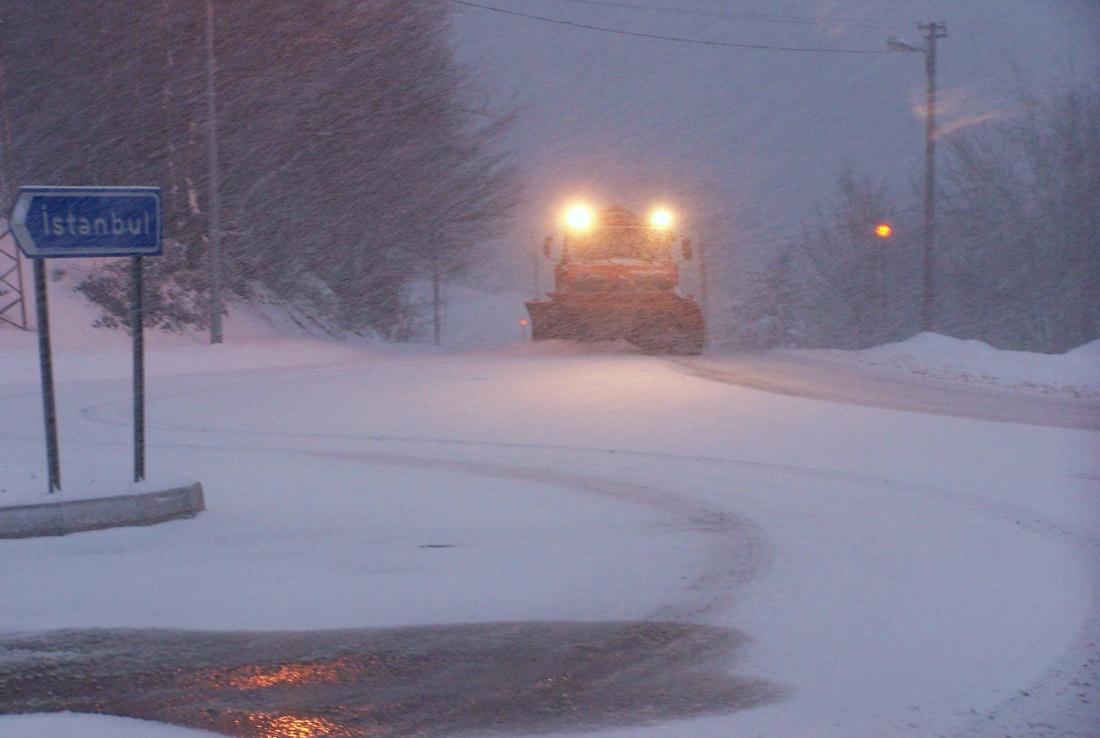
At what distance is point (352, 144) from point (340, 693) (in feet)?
100

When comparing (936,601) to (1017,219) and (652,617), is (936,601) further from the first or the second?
(1017,219)

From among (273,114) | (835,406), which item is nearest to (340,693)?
(835,406)

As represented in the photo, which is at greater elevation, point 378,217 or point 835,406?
point 378,217

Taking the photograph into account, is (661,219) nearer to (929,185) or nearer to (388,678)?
(929,185)

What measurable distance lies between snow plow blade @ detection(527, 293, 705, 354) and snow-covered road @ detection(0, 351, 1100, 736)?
9543 mm

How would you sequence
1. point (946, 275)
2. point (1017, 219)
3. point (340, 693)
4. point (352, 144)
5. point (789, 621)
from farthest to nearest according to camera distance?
point (946, 275), point (1017, 219), point (352, 144), point (789, 621), point (340, 693)

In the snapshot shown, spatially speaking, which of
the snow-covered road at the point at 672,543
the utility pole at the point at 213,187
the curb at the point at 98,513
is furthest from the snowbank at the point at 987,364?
the curb at the point at 98,513

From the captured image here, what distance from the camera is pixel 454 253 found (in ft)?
132

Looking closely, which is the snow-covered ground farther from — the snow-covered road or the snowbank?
the snowbank

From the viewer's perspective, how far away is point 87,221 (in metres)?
7.98

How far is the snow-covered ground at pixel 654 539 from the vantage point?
512 centimetres

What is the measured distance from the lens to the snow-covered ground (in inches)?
202

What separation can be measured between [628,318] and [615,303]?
403 millimetres

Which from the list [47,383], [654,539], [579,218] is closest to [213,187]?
[579,218]
